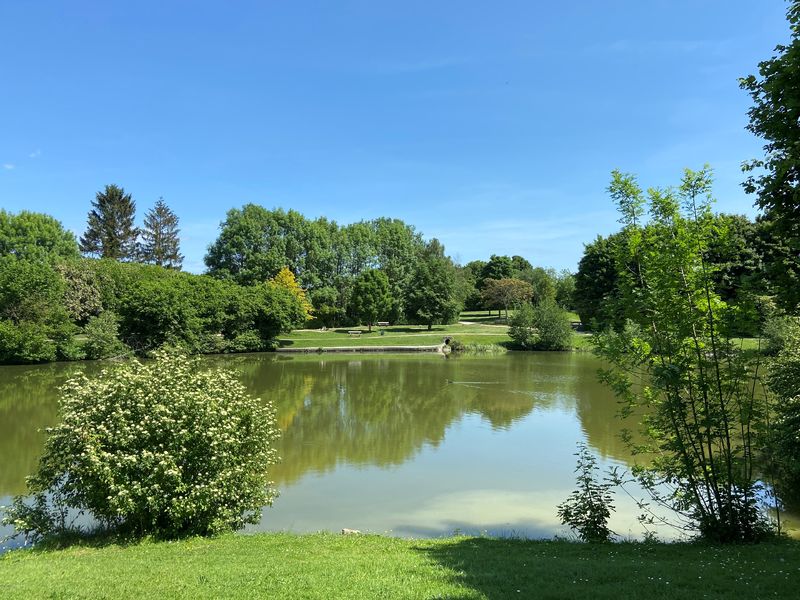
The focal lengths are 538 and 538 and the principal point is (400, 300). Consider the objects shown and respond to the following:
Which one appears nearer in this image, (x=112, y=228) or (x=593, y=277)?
(x=593, y=277)

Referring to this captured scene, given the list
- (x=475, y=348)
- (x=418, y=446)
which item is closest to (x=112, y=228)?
(x=475, y=348)

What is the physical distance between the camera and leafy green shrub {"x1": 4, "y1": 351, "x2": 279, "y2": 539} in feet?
27.2

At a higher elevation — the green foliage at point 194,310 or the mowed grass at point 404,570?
the green foliage at point 194,310

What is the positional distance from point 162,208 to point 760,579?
8490cm

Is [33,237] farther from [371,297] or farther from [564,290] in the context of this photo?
[564,290]

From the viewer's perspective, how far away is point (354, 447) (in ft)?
52.2

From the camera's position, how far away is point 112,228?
72125mm

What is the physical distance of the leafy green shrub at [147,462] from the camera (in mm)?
8281

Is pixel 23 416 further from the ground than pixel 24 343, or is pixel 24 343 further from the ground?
pixel 24 343

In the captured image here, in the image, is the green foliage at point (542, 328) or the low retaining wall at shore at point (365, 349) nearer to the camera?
the low retaining wall at shore at point (365, 349)

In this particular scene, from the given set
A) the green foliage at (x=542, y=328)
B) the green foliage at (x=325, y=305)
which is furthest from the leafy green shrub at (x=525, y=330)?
the green foliage at (x=325, y=305)

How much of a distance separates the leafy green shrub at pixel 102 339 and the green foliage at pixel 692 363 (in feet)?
132

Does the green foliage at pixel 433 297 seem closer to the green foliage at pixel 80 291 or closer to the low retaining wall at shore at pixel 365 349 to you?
the low retaining wall at shore at pixel 365 349

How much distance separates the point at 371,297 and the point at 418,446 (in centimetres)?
4399
